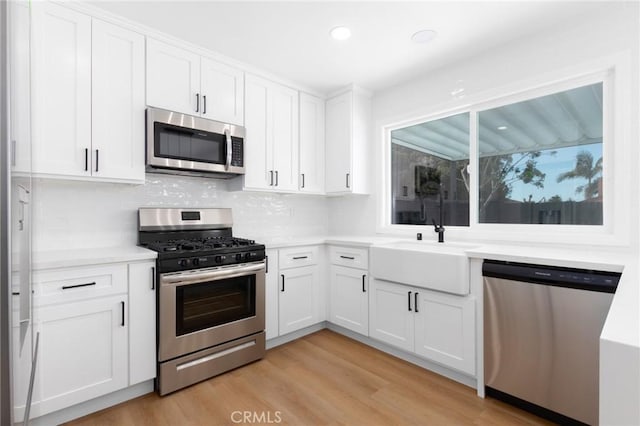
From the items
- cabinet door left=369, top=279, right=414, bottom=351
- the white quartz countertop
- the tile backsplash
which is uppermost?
the tile backsplash

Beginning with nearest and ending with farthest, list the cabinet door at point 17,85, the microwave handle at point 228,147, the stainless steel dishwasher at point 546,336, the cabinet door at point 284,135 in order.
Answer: the cabinet door at point 17,85
the stainless steel dishwasher at point 546,336
the microwave handle at point 228,147
the cabinet door at point 284,135

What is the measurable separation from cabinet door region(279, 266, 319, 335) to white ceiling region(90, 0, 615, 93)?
6.30 feet

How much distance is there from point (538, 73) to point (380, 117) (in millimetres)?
1485

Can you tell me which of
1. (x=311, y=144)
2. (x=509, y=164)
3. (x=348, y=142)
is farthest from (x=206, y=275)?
(x=509, y=164)

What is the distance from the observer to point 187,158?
247 cm

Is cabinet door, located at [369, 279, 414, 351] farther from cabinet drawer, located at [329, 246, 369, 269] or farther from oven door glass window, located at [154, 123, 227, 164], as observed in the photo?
oven door glass window, located at [154, 123, 227, 164]

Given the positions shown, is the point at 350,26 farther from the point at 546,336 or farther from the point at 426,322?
the point at 546,336

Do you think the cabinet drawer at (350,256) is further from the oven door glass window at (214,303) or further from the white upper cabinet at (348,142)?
the oven door glass window at (214,303)

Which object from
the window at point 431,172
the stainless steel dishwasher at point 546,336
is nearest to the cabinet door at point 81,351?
the stainless steel dishwasher at point 546,336

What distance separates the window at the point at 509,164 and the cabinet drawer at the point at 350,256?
755 mm

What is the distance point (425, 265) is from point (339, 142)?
5.57 ft

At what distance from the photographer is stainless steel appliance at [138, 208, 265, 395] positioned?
83.6 inches

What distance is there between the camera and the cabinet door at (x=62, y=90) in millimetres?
1886

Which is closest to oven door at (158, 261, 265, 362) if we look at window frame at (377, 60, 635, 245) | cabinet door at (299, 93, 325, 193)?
cabinet door at (299, 93, 325, 193)
